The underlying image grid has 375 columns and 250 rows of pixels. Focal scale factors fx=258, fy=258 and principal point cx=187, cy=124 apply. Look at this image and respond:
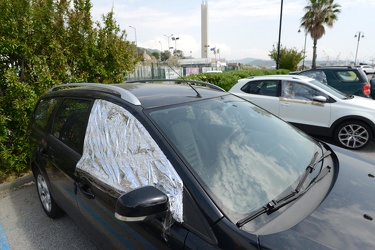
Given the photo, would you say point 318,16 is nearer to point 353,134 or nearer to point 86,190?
point 353,134

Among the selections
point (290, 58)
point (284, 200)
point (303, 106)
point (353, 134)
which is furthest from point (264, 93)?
point (290, 58)

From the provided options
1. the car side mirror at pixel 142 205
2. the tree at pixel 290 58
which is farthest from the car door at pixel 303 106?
the tree at pixel 290 58

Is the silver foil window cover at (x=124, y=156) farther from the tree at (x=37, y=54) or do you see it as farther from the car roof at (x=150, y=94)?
the tree at (x=37, y=54)

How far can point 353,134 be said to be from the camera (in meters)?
5.12

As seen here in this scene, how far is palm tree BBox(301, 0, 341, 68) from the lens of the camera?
2806 centimetres

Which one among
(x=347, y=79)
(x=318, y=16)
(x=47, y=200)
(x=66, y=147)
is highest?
(x=318, y=16)

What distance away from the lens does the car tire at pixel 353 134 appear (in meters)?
5.03

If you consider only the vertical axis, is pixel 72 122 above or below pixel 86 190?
above

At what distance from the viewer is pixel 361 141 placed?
5.11 m

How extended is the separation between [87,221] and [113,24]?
4220mm

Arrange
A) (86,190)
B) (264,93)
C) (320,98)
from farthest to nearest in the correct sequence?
(264,93) < (320,98) < (86,190)

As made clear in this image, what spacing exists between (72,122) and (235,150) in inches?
60.7

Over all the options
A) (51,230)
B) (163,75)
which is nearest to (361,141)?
(51,230)

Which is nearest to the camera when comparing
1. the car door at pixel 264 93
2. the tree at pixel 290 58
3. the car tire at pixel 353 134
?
the car tire at pixel 353 134
